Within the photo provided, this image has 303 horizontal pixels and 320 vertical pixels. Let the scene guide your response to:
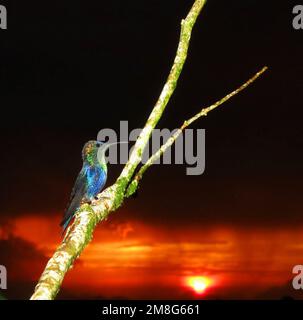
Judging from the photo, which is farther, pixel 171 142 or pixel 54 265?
pixel 171 142

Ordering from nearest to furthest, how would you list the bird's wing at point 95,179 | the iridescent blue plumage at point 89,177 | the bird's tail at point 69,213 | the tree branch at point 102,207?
the tree branch at point 102,207 → the bird's tail at point 69,213 → the iridescent blue plumage at point 89,177 → the bird's wing at point 95,179

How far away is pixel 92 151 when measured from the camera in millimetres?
5988

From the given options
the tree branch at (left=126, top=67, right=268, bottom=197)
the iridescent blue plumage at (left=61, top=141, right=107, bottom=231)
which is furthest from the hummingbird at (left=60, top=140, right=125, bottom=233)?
the tree branch at (left=126, top=67, right=268, bottom=197)

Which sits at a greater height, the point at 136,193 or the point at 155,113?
the point at 155,113

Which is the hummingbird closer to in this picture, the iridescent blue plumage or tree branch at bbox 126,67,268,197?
the iridescent blue plumage

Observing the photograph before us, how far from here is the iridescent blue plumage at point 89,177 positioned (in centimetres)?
557

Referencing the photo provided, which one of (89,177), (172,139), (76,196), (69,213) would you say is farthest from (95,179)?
(172,139)

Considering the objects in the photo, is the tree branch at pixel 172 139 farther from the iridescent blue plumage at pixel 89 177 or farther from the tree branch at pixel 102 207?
the iridescent blue plumage at pixel 89 177

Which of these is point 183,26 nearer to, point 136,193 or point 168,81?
point 168,81

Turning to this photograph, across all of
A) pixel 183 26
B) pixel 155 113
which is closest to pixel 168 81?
pixel 155 113

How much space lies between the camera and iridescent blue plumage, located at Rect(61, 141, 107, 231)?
18.3 feet

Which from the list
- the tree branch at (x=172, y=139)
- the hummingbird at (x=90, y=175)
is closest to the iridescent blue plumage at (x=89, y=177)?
the hummingbird at (x=90, y=175)
